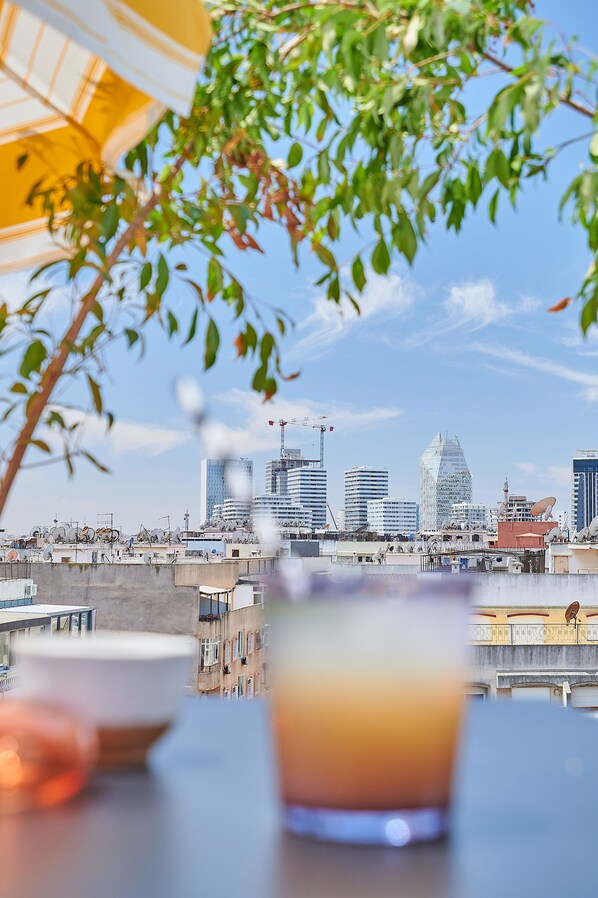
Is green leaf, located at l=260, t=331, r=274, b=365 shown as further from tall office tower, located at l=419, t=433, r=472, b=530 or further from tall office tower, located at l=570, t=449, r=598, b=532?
tall office tower, located at l=570, t=449, r=598, b=532

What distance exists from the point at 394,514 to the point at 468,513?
12.3 ft

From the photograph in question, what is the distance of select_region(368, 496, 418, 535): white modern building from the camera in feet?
74.5

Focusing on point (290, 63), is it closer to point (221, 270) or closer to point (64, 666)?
point (221, 270)


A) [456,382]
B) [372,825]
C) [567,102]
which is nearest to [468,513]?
[456,382]

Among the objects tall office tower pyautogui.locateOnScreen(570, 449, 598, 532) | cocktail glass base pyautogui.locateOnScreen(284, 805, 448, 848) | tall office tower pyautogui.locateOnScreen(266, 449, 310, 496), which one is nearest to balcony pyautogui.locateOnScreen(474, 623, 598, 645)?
tall office tower pyautogui.locateOnScreen(266, 449, 310, 496)

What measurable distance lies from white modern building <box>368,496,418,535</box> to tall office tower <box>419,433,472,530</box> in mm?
445

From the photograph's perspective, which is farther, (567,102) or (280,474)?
(280,474)

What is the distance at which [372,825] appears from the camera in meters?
0.35

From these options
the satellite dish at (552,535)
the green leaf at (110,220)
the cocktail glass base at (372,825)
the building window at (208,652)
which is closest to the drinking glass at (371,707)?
the cocktail glass base at (372,825)

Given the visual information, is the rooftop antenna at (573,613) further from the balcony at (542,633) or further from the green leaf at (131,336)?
the green leaf at (131,336)

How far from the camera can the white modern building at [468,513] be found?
26203mm

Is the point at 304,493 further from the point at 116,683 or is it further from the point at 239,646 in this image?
the point at 239,646

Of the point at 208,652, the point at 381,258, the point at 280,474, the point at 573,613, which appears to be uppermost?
the point at 381,258

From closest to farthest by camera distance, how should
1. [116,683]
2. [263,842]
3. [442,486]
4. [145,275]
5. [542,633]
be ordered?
[263,842], [116,683], [145,275], [542,633], [442,486]
